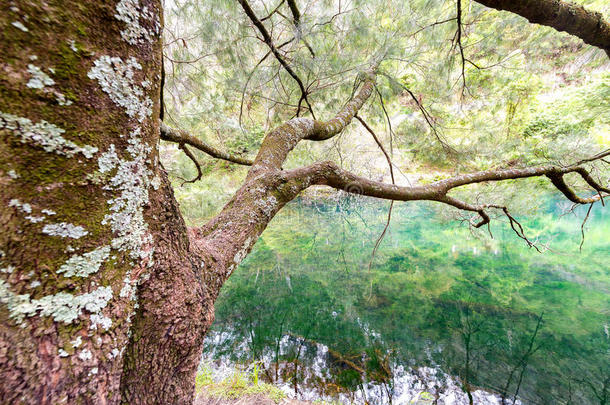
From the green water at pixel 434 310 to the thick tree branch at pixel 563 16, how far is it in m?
1.54

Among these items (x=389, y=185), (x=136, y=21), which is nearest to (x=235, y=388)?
(x=389, y=185)

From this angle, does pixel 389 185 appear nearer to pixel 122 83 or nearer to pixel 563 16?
pixel 563 16

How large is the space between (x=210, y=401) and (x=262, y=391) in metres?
0.36

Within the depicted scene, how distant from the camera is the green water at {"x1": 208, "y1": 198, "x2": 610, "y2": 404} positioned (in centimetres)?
229

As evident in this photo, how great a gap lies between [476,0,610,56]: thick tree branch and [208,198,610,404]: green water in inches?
60.7

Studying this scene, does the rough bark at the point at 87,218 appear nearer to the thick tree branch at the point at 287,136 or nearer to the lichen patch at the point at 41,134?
the lichen patch at the point at 41,134

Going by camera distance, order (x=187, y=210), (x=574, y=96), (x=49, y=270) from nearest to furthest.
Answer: (x=49, y=270)
(x=187, y=210)
(x=574, y=96)

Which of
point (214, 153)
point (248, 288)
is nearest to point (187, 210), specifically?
point (248, 288)

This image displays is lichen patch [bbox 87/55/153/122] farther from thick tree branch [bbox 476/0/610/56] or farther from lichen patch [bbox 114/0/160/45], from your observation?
thick tree branch [bbox 476/0/610/56]

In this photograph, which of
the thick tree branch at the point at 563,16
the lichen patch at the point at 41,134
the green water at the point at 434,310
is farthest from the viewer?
the green water at the point at 434,310

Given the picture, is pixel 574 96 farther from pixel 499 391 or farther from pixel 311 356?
pixel 311 356

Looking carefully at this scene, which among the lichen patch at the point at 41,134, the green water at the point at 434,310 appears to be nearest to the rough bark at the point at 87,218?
the lichen patch at the point at 41,134

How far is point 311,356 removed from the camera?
94.6 inches

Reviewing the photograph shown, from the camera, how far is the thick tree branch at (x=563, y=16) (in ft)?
2.90
